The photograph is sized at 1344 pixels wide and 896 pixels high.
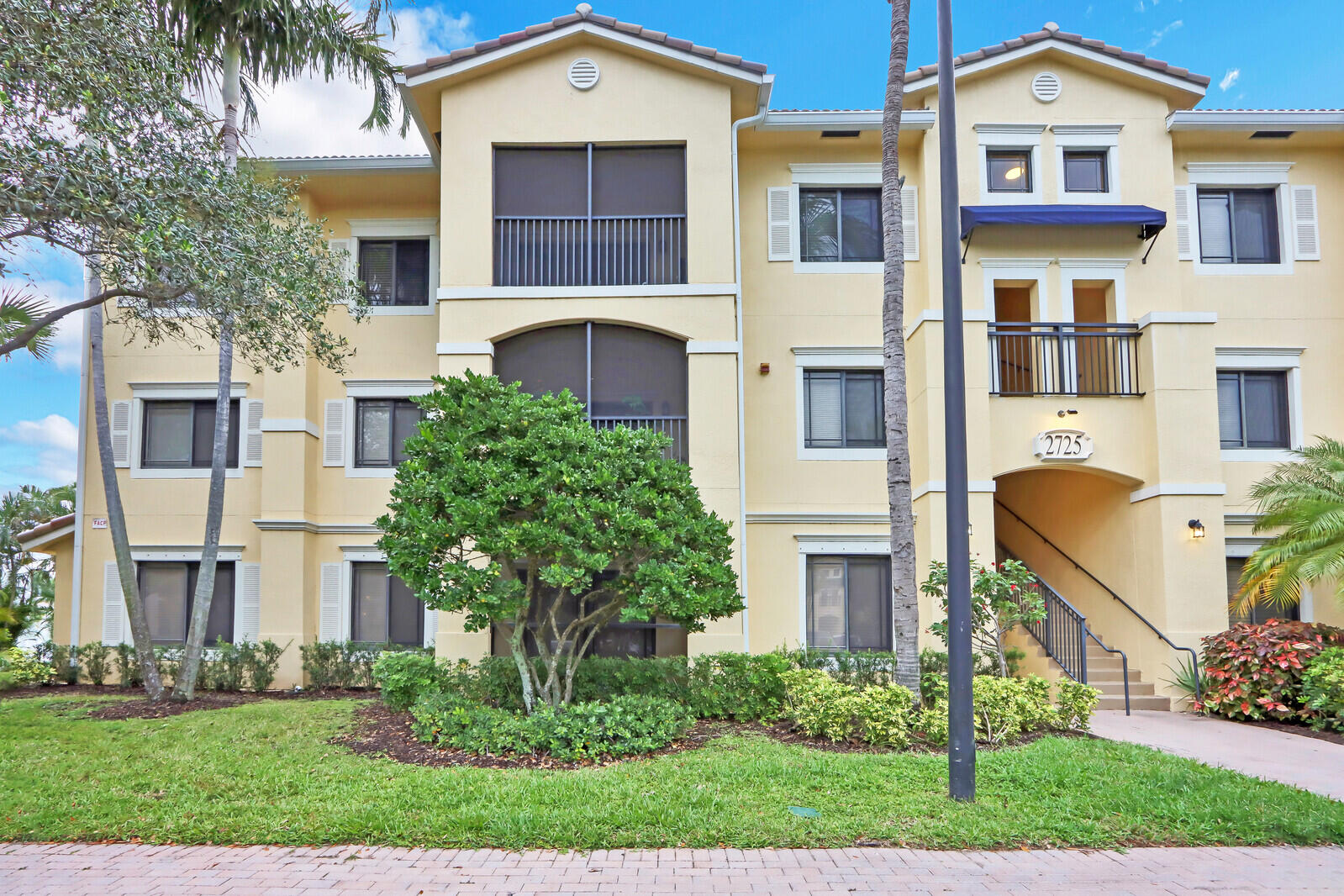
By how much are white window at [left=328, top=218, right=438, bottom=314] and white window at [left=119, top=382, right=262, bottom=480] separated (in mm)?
2683

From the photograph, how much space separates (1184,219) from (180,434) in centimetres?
1640

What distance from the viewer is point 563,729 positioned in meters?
8.94

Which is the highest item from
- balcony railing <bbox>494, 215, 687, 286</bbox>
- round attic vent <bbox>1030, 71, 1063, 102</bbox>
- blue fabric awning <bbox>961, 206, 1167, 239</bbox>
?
round attic vent <bbox>1030, 71, 1063, 102</bbox>

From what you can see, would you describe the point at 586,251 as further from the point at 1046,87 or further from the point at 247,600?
the point at 247,600

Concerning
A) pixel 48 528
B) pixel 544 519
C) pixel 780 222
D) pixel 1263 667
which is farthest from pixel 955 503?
pixel 48 528

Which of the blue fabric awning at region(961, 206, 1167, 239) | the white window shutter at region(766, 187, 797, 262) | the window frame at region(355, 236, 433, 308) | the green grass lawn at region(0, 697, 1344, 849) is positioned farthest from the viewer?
the window frame at region(355, 236, 433, 308)

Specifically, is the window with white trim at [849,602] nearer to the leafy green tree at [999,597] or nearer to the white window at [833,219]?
the leafy green tree at [999,597]

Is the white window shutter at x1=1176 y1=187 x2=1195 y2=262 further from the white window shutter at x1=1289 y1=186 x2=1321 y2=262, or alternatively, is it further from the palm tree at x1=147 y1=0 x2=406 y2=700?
the palm tree at x1=147 y1=0 x2=406 y2=700

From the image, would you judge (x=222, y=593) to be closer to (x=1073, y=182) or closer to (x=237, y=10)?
(x=237, y=10)

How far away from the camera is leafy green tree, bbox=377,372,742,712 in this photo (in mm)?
9156

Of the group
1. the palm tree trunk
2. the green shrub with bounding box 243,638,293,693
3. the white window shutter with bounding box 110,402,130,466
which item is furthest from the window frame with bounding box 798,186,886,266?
the white window shutter with bounding box 110,402,130,466

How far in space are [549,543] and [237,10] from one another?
9.08 m

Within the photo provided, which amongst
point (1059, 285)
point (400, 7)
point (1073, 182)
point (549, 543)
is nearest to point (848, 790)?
point (549, 543)

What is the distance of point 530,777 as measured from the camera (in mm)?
7973
